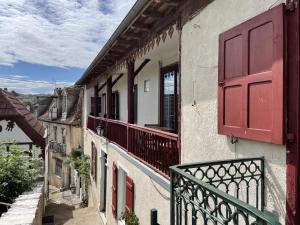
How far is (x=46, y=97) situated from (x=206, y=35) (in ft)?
109

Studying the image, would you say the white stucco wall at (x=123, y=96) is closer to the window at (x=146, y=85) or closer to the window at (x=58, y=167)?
the window at (x=146, y=85)

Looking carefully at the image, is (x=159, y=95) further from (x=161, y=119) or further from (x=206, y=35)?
(x=206, y=35)

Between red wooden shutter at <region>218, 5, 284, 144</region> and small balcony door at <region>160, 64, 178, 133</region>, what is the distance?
457 cm

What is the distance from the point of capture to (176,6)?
5.19 meters

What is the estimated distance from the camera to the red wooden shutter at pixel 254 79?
9.07ft

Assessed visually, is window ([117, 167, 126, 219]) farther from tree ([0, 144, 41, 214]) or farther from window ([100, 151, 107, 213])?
window ([100, 151, 107, 213])

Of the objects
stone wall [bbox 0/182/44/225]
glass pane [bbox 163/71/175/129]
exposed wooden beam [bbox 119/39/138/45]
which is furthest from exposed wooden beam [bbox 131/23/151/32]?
stone wall [bbox 0/182/44/225]

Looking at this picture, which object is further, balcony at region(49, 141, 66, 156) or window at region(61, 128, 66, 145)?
balcony at region(49, 141, 66, 156)

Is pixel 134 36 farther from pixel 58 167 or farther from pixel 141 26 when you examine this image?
pixel 58 167

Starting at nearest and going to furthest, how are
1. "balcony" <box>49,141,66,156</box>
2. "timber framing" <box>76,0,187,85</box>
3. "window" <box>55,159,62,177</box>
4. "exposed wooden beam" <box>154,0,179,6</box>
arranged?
"exposed wooden beam" <box>154,0,179,6</box> < "timber framing" <box>76,0,187,85</box> < "balcony" <box>49,141,66,156</box> < "window" <box>55,159,62,177</box>

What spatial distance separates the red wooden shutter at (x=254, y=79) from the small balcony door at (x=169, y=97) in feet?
15.0

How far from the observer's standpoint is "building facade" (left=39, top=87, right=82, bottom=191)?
24312 millimetres

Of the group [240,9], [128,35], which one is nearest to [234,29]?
[240,9]

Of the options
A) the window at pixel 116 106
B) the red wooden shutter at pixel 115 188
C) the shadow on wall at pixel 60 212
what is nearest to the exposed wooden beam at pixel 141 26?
the red wooden shutter at pixel 115 188
